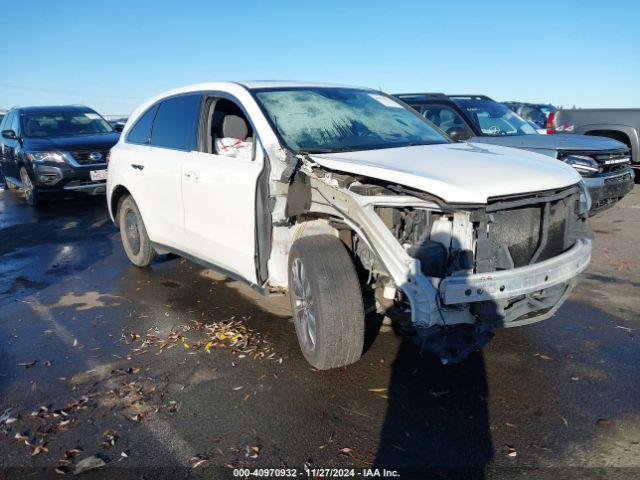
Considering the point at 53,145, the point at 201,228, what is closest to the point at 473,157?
the point at 201,228

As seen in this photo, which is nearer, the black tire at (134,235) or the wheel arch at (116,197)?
the black tire at (134,235)

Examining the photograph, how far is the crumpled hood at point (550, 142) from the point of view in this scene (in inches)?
286

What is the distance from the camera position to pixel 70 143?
407 inches

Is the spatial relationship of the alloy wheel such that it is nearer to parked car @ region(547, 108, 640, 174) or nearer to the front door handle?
the front door handle

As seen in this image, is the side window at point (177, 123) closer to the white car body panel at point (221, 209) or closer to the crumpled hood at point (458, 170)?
the white car body panel at point (221, 209)

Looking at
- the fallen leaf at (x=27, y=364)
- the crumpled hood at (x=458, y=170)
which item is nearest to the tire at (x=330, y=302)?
the crumpled hood at (x=458, y=170)

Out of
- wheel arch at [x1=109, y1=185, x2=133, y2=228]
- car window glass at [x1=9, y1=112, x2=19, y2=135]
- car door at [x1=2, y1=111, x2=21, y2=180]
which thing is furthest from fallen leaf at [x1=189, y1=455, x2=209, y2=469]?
car window glass at [x1=9, y1=112, x2=19, y2=135]

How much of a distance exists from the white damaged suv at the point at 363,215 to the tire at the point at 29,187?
6729 millimetres

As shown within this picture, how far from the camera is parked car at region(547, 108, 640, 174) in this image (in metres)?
10.9

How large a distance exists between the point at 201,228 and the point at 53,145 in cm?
700

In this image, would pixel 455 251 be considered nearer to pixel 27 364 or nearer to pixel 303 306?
pixel 303 306

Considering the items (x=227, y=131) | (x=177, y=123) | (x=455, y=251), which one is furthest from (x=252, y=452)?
(x=177, y=123)

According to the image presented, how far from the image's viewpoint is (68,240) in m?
8.06

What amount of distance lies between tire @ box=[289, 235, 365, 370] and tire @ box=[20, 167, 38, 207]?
8658 mm
